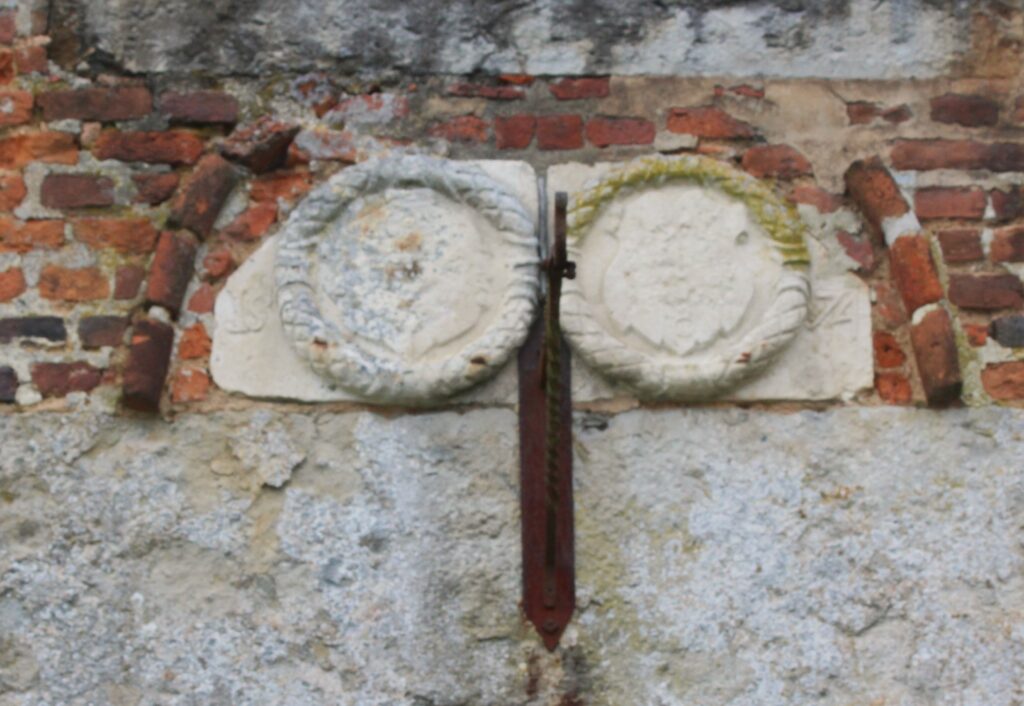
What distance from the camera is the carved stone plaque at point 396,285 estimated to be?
3.26 meters

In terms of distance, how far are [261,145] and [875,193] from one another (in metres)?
1.23

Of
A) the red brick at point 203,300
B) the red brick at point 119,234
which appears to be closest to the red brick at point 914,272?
the red brick at point 203,300

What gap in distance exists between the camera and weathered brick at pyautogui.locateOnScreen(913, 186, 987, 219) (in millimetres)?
3432

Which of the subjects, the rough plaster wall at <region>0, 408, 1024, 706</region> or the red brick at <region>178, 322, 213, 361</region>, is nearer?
the rough plaster wall at <region>0, 408, 1024, 706</region>

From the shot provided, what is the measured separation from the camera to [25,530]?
3.18 m

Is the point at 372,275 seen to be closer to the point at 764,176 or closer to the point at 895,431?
→ the point at 764,176

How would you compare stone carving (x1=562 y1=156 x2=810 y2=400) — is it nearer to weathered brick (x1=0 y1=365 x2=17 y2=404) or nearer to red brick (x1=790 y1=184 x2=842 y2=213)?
red brick (x1=790 y1=184 x2=842 y2=213)

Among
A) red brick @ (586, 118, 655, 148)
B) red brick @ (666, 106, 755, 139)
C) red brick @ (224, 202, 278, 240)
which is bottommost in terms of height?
red brick @ (224, 202, 278, 240)

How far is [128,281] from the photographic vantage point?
11.0 ft

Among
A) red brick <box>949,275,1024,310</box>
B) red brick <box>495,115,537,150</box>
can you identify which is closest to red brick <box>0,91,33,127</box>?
red brick <box>495,115,537,150</box>

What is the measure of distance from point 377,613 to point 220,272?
754mm

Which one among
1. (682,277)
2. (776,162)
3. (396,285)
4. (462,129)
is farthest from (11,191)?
(776,162)

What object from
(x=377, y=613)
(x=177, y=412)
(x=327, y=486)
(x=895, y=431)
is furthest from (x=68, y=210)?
(x=895, y=431)

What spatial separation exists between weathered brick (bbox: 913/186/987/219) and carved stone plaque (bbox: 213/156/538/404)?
775 mm
